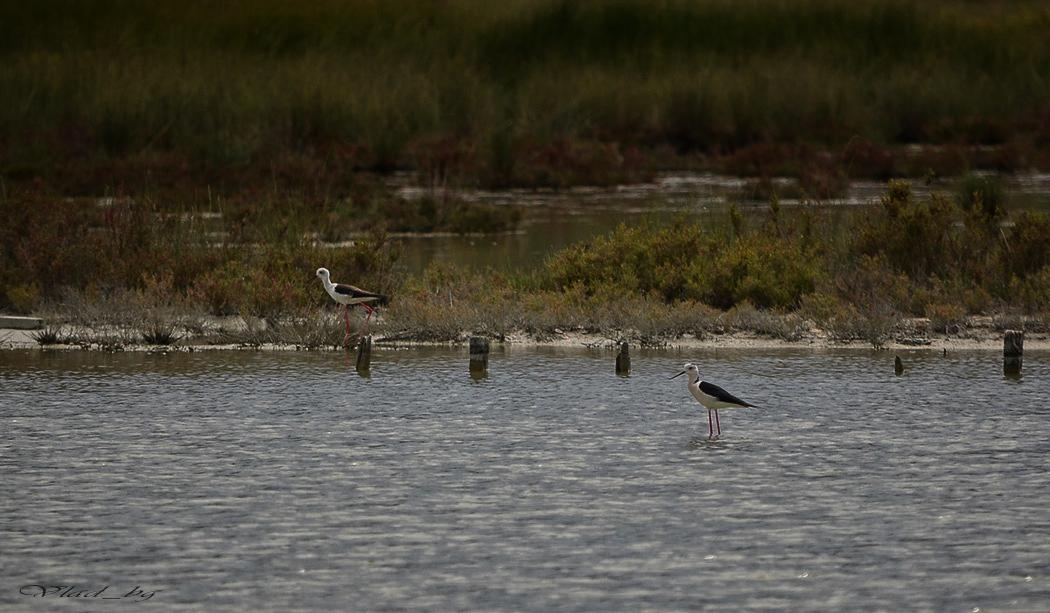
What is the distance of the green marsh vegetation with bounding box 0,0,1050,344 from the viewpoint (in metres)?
14.7

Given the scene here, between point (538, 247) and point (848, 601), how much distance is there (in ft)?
50.7

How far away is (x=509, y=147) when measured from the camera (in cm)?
3175

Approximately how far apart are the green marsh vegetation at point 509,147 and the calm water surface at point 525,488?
7.99 ft

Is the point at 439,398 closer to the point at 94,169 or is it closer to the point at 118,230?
the point at 118,230

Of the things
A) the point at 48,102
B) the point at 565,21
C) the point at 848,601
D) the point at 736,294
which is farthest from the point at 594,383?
the point at 565,21

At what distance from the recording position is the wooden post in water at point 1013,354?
452 inches

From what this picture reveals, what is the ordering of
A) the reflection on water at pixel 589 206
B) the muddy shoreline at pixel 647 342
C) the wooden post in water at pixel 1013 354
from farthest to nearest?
the reflection on water at pixel 589 206 < the muddy shoreline at pixel 647 342 < the wooden post in water at pixel 1013 354

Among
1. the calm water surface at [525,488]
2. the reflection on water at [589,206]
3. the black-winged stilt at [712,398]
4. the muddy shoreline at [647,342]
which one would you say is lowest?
the calm water surface at [525,488]

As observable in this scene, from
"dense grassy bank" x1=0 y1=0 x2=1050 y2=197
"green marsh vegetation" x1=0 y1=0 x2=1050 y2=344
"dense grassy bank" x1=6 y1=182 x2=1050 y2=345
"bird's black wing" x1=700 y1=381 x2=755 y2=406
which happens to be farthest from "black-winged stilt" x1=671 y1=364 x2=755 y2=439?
"dense grassy bank" x1=0 y1=0 x2=1050 y2=197

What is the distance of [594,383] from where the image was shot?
1141 cm
